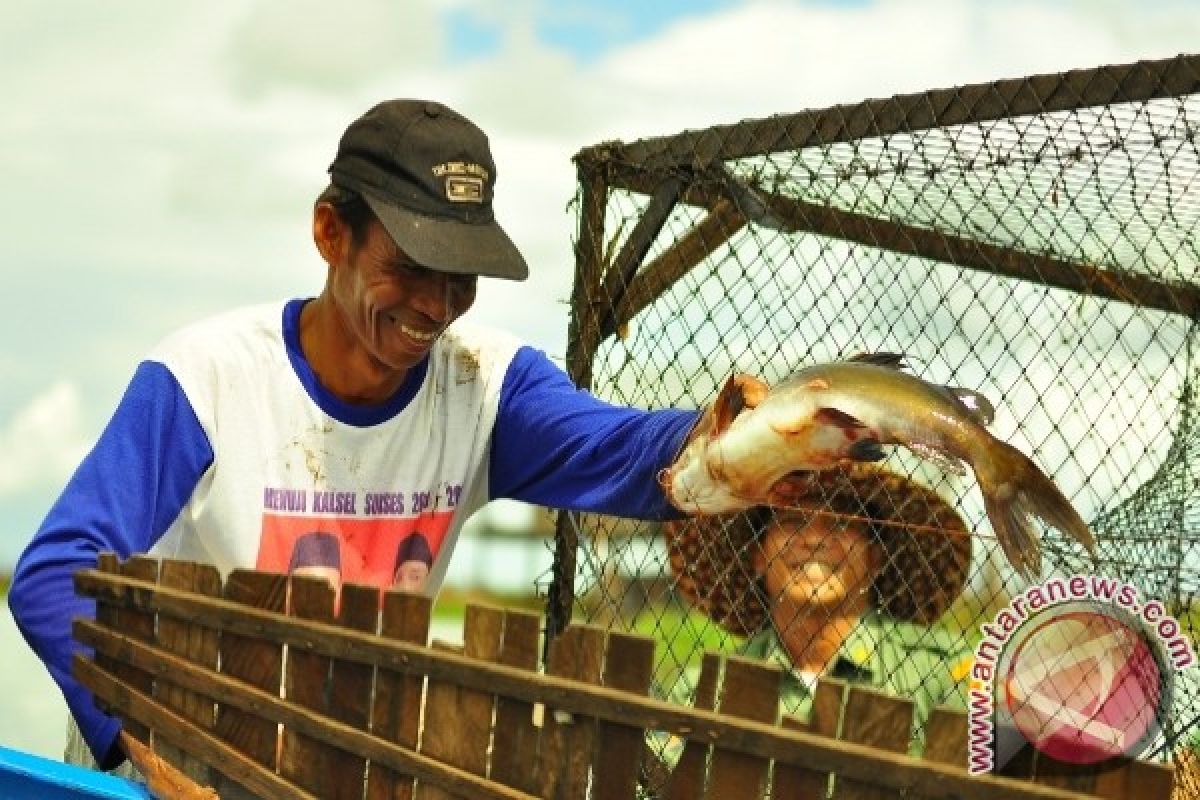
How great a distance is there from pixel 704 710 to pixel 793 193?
2956mm

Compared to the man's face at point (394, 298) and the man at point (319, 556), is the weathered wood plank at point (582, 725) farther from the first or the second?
the man at point (319, 556)

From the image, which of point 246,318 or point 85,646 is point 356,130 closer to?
point 246,318

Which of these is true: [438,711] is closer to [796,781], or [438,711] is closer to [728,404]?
[796,781]

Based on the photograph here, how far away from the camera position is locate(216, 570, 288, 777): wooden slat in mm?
3811

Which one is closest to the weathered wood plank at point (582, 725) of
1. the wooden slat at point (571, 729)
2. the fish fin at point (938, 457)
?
the wooden slat at point (571, 729)

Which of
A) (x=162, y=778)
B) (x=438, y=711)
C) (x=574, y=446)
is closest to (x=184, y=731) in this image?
(x=162, y=778)

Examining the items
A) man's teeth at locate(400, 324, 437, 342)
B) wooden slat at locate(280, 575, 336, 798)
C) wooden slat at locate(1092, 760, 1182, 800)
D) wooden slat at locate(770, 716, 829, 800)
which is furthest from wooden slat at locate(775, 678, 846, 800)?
man's teeth at locate(400, 324, 437, 342)

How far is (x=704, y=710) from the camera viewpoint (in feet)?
10.4

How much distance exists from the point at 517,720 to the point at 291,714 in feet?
1.92

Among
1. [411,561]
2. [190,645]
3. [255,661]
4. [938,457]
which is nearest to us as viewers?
[938,457]

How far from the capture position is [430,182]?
13.8ft

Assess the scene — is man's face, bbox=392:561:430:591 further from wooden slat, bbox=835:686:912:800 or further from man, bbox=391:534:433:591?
wooden slat, bbox=835:686:912:800

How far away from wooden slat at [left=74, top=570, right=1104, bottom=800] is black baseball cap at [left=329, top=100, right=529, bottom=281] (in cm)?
89

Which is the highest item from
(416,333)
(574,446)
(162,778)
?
(416,333)
